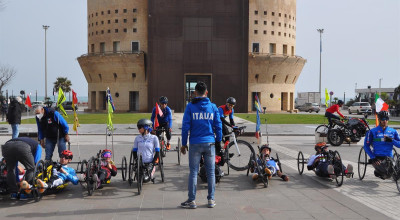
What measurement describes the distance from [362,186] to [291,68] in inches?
1988

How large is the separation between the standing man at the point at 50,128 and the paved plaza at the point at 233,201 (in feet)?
4.03

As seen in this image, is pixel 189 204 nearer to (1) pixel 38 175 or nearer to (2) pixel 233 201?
(2) pixel 233 201

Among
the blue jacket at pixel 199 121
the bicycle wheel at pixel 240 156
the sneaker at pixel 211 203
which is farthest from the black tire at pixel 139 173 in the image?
the bicycle wheel at pixel 240 156

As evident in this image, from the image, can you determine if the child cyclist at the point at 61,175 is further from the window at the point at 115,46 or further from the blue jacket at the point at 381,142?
the window at the point at 115,46

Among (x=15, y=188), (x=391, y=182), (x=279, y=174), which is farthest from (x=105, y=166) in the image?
(x=391, y=182)

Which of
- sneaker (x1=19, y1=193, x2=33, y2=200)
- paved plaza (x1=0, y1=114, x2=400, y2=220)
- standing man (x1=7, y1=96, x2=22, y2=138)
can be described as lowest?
paved plaza (x1=0, y1=114, x2=400, y2=220)

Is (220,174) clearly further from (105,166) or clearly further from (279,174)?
(105,166)

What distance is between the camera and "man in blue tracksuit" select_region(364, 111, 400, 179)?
8773 millimetres

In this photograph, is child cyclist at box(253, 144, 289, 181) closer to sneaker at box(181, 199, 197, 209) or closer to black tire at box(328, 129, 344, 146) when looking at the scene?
sneaker at box(181, 199, 197, 209)

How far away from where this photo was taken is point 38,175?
7.46 metres

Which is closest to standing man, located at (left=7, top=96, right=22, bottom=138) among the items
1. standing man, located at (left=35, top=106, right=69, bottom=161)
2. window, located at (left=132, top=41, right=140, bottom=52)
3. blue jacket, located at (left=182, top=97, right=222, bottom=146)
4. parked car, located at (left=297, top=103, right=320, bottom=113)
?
standing man, located at (left=35, top=106, right=69, bottom=161)

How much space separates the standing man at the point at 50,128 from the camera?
9266 mm

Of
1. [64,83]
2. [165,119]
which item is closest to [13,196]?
[165,119]

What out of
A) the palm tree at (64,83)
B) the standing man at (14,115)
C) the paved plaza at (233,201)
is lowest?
the paved plaza at (233,201)
